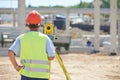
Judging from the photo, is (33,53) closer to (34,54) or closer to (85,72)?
(34,54)

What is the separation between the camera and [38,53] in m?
5.53

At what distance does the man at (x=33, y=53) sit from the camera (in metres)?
5.52

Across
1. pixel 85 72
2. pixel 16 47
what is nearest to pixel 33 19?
pixel 16 47

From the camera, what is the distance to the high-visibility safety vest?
552 centimetres

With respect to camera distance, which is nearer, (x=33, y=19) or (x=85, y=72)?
(x=33, y=19)

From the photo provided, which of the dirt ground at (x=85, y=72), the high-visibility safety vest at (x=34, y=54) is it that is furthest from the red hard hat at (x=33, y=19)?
the dirt ground at (x=85, y=72)

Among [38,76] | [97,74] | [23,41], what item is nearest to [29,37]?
[23,41]

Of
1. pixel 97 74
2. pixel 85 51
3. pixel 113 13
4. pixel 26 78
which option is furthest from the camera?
pixel 85 51

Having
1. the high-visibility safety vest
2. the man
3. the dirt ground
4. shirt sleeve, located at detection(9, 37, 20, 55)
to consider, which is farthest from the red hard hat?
the dirt ground

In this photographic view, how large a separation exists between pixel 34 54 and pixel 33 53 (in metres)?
0.02

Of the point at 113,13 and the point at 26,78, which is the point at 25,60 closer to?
the point at 26,78

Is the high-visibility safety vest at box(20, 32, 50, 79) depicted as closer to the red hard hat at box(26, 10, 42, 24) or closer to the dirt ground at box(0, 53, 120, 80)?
the red hard hat at box(26, 10, 42, 24)

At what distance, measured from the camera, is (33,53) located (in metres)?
5.53

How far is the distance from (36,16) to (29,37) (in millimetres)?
318
